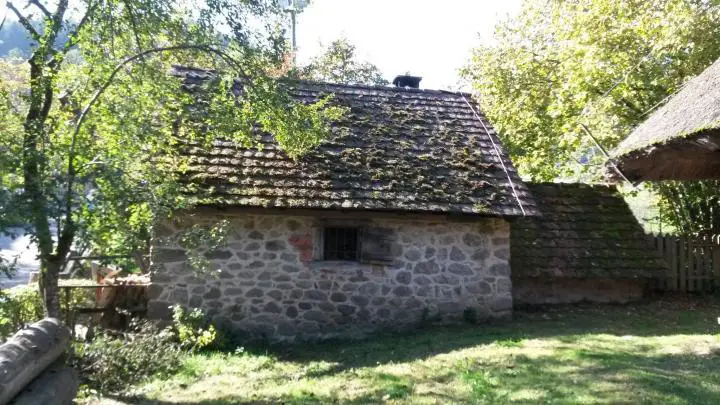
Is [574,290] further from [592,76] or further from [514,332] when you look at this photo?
[592,76]

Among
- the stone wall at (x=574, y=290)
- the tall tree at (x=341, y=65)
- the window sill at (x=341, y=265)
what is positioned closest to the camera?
the window sill at (x=341, y=265)

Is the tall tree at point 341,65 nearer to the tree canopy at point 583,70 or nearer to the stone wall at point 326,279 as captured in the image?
the tree canopy at point 583,70

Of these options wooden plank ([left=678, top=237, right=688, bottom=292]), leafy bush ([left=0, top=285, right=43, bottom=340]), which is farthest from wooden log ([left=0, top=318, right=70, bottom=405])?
wooden plank ([left=678, top=237, right=688, bottom=292])

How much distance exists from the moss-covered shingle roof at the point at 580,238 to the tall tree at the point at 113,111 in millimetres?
5618

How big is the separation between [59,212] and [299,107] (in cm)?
313

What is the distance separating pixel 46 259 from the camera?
649 centimetres

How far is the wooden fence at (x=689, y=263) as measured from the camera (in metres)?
12.5

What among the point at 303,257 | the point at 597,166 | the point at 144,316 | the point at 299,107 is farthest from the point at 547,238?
the point at 144,316

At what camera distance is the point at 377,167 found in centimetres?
1092

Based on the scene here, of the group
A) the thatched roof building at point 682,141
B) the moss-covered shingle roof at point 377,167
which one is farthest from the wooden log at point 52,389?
the thatched roof building at point 682,141

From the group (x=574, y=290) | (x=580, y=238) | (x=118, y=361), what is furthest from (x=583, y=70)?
(x=118, y=361)

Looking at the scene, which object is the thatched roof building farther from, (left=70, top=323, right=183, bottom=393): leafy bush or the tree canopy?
(left=70, top=323, right=183, bottom=393): leafy bush

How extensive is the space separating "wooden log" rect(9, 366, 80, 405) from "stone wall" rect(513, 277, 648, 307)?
25.6 feet

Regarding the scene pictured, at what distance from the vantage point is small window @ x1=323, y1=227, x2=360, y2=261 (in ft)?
34.4
